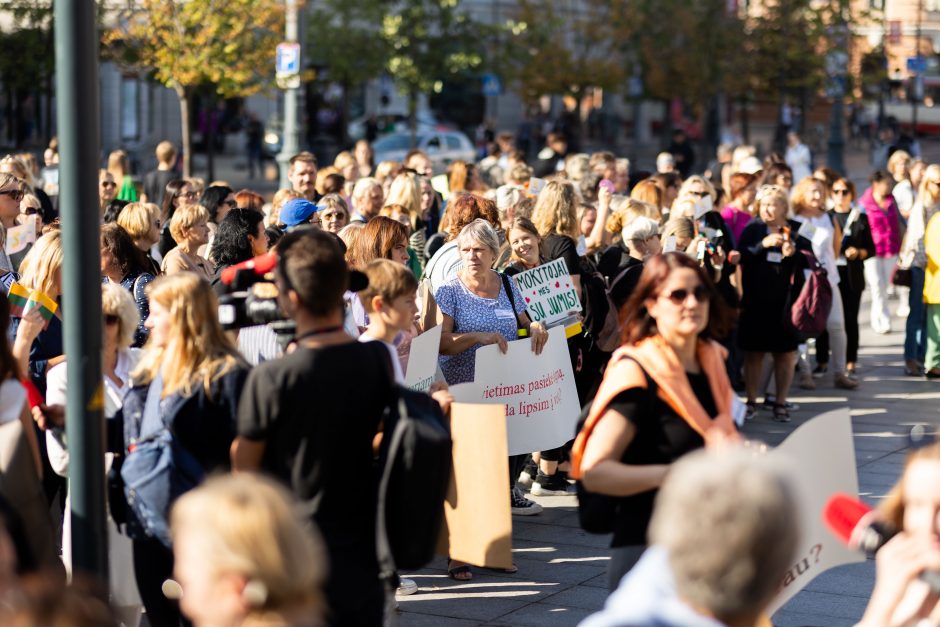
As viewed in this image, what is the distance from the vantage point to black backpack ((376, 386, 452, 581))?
4363mm

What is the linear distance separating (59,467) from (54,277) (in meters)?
1.53

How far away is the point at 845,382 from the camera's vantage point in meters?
13.2

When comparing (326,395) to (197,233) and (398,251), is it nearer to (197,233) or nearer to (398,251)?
(398,251)

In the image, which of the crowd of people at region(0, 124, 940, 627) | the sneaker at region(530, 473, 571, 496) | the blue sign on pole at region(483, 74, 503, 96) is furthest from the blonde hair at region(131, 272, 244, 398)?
the blue sign on pole at region(483, 74, 503, 96)

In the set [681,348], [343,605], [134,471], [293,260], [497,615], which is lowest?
[497,615]

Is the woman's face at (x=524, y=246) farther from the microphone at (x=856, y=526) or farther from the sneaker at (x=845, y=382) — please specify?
the sneaker at (x=845, y=382)

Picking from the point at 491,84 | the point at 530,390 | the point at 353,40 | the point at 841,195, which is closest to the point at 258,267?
the point at 530,390

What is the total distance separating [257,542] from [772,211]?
29.3 feet

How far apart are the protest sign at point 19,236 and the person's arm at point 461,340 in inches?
106

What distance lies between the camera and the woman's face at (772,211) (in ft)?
37.2

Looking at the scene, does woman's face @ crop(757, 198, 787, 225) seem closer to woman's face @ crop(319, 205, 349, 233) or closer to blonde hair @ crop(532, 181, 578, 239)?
blonde hair @ crop(532, 181, 578, 239)

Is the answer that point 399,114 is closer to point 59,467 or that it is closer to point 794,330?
point 794,330

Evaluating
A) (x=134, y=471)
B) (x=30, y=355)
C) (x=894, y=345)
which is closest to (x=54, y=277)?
(x=30, y=355)

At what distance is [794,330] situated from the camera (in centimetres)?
1141
